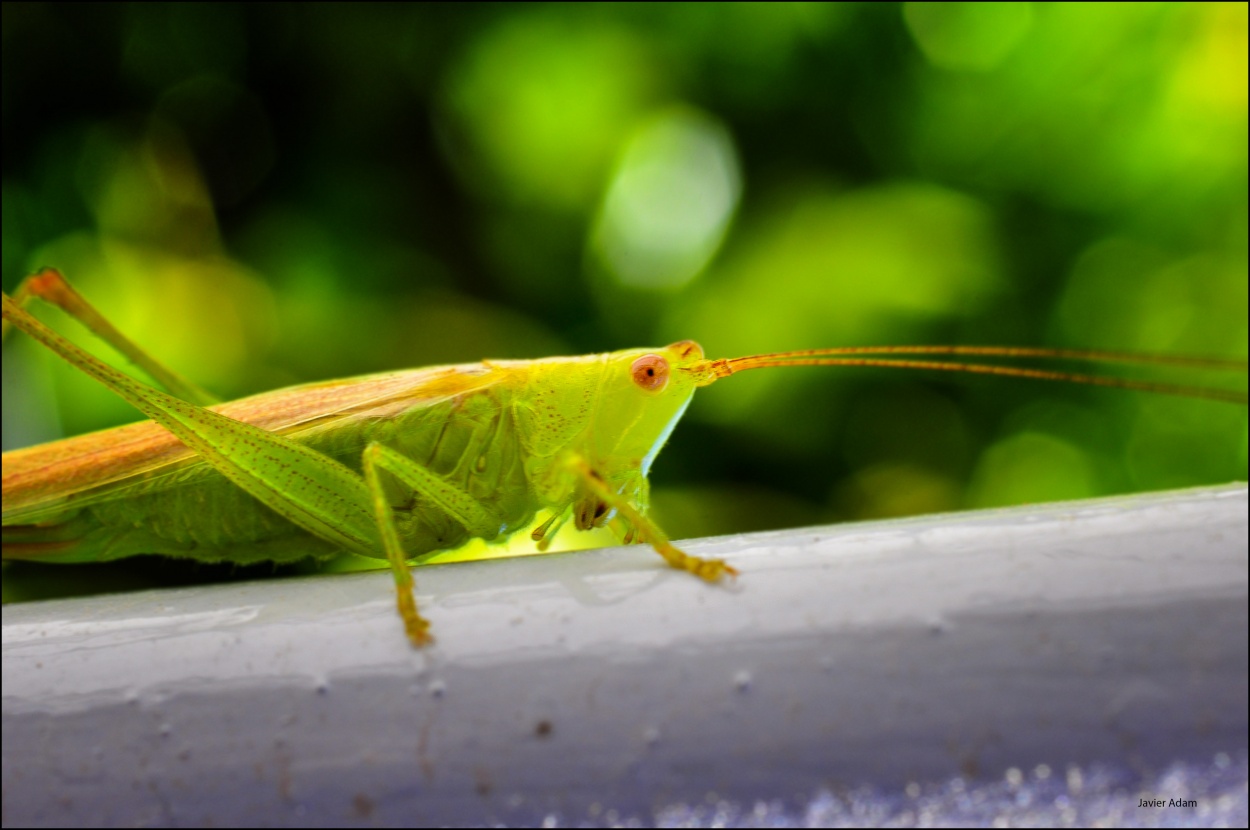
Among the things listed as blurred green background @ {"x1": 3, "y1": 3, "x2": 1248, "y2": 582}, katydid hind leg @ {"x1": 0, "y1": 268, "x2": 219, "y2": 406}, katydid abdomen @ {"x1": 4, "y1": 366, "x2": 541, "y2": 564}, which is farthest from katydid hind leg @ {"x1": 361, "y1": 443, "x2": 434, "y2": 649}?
blurred green background @ {"x1": 3, "y1": 3, "x2": 1248, "y2": 582}

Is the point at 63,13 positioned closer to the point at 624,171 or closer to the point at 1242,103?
the point at 624,171

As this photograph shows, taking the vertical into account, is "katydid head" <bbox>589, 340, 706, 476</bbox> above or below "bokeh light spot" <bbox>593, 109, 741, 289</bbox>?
below

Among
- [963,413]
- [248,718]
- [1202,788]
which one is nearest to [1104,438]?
[963,413]

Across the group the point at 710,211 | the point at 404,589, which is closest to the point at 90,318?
the point at 710,211

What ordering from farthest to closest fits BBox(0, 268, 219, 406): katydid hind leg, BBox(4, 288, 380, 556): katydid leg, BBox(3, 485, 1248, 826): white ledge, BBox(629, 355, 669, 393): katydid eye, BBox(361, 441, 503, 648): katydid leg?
BBox(0, 268, 219, 406): katydid hind leg → BBox(629, 355, 669, 393): katydid eye → BBox(4, 288, 380, 556): katydid leg → BBox(361, 441, 503, 648): katydid leg → BBox(3, 485, 1248, 826): white ledge

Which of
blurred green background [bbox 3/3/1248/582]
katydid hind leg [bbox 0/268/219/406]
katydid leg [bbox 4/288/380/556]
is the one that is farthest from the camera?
blurred green background [bbox 3/3/1248/582]
